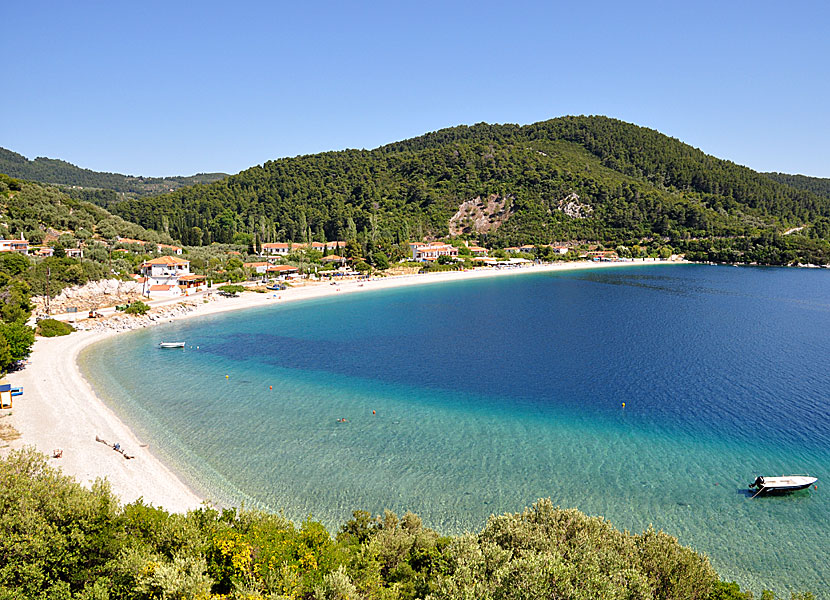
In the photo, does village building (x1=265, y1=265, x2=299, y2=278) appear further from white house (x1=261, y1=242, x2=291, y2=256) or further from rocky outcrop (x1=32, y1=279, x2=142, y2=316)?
rocky outcrop (x1=32, y1=279, x2=142, y2=316)

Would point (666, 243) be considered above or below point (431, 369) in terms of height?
above

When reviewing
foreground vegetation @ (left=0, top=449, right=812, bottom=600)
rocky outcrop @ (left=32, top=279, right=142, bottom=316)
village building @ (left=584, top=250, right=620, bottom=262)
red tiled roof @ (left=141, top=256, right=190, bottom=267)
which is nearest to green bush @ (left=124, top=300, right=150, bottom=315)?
rocky outcrop @ (left=32, top=279, right=142, bottom=316)

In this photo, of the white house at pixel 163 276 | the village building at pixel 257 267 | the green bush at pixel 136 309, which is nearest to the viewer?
the green bush at pixel 136 309

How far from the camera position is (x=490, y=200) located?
162 m

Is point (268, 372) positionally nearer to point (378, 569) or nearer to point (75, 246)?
point (378, 569)

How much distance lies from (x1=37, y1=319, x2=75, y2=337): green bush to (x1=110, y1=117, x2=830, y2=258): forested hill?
251ft

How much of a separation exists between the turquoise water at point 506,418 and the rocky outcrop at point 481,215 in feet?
322

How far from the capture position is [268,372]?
3747cm

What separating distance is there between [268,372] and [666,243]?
146997 mm

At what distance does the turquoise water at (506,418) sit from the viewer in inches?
738

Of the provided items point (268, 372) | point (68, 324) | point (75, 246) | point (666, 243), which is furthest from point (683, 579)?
point (666, 243)

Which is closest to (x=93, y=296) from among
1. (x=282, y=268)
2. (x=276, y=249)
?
(x=282, y=268)

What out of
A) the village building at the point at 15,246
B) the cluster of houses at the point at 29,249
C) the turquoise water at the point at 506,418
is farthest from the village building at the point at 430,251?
the village building at the point at 15,246

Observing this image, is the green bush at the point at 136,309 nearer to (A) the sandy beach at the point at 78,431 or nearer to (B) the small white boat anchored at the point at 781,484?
(A) the sandy beach at the point at 78,431
